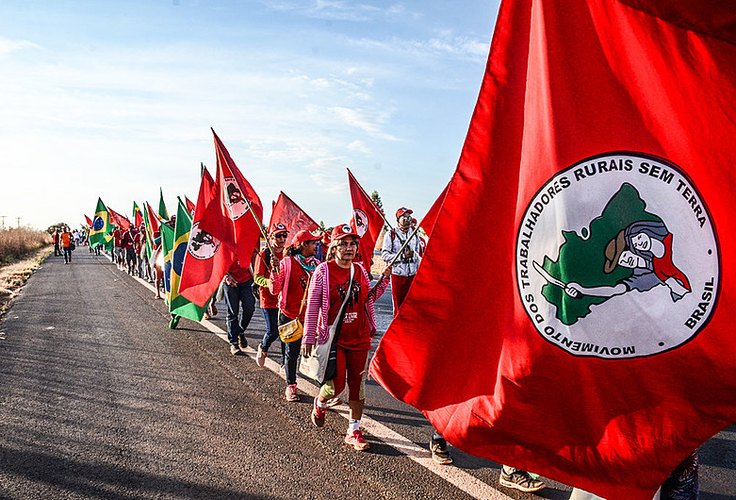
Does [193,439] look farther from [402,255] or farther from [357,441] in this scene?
[402,255]

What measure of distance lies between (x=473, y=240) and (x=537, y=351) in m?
0.55

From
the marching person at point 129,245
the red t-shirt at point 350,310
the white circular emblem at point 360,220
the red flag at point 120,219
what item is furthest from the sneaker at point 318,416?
the red flag at point 120,219

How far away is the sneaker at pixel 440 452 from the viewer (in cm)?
445

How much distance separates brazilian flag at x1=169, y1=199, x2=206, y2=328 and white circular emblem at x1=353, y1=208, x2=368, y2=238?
3663mm

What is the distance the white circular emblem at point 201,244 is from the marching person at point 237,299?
1.23ft

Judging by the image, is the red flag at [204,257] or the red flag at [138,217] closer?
the red flag at [204,257]

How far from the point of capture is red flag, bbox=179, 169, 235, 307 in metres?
8.04

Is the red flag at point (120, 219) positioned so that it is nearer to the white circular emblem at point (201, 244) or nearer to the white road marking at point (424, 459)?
the white circular emblem at point (201, 244)

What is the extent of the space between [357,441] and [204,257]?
4324 mm

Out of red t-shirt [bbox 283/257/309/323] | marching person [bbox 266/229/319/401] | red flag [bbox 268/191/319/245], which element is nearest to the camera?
marching person [bbox 266/229/319/401]

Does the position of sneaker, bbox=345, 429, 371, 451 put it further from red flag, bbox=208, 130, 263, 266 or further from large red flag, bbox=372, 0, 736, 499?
red flag, bbox=208, 130, 263, 266

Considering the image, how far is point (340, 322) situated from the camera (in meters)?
5.01

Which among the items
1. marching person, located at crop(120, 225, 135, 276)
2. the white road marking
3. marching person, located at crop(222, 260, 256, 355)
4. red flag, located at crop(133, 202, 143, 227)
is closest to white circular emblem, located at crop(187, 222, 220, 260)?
marching person, located at crop(222, 260, 256, 355)

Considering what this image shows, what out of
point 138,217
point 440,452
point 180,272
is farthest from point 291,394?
point 138,217
